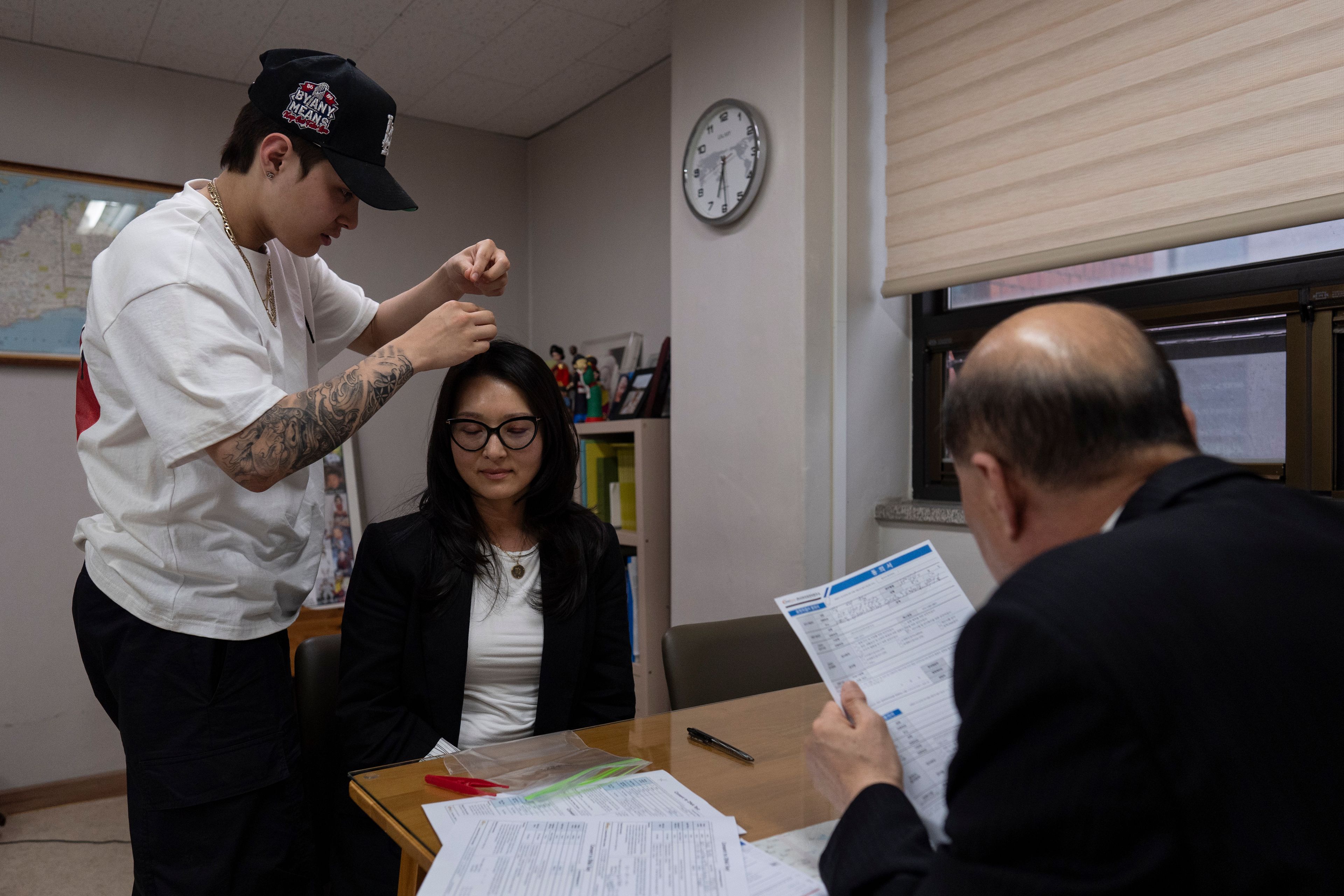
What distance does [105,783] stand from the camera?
336 cm

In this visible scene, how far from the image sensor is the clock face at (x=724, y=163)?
2.64 meters

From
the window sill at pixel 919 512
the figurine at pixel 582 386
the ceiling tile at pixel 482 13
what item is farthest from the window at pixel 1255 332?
the ceiling tile at pixel 482 13

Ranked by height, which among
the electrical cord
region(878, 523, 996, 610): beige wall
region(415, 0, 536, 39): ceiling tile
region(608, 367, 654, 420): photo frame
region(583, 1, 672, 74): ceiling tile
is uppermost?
region(583, 1, 672, 74): ceiling tile

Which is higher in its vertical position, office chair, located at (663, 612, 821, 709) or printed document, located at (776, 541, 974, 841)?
printed document, located at (776, 541, 974, 841)

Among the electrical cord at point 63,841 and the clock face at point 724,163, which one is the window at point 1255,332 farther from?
the electrical cord at point 63,841

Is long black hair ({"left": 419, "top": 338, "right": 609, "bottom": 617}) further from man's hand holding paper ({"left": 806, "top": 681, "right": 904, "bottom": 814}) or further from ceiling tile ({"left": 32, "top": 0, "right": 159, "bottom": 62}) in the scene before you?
ceiling tile ({"left": 32, "top": 0, "right": 159, "bottom": 62})

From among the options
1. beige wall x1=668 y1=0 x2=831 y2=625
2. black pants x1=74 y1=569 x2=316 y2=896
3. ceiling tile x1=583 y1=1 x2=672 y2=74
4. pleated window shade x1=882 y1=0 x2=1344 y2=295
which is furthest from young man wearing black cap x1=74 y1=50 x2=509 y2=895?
ceiling tile x1=583 y1=1 x2=672 y2=74

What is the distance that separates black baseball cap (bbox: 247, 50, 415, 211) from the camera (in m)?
1.40

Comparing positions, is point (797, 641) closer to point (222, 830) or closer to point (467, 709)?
point (467, 709)

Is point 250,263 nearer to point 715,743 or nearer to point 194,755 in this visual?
point 194,755

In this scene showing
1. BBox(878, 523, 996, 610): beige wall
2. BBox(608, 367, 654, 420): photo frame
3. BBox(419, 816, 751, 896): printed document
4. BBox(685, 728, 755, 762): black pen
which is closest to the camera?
BBox(419, 816, 751, 896): printed document

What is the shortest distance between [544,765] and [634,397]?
2158mm

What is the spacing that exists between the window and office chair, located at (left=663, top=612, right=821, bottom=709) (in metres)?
0.63

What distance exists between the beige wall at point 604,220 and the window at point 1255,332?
5.21 feet
